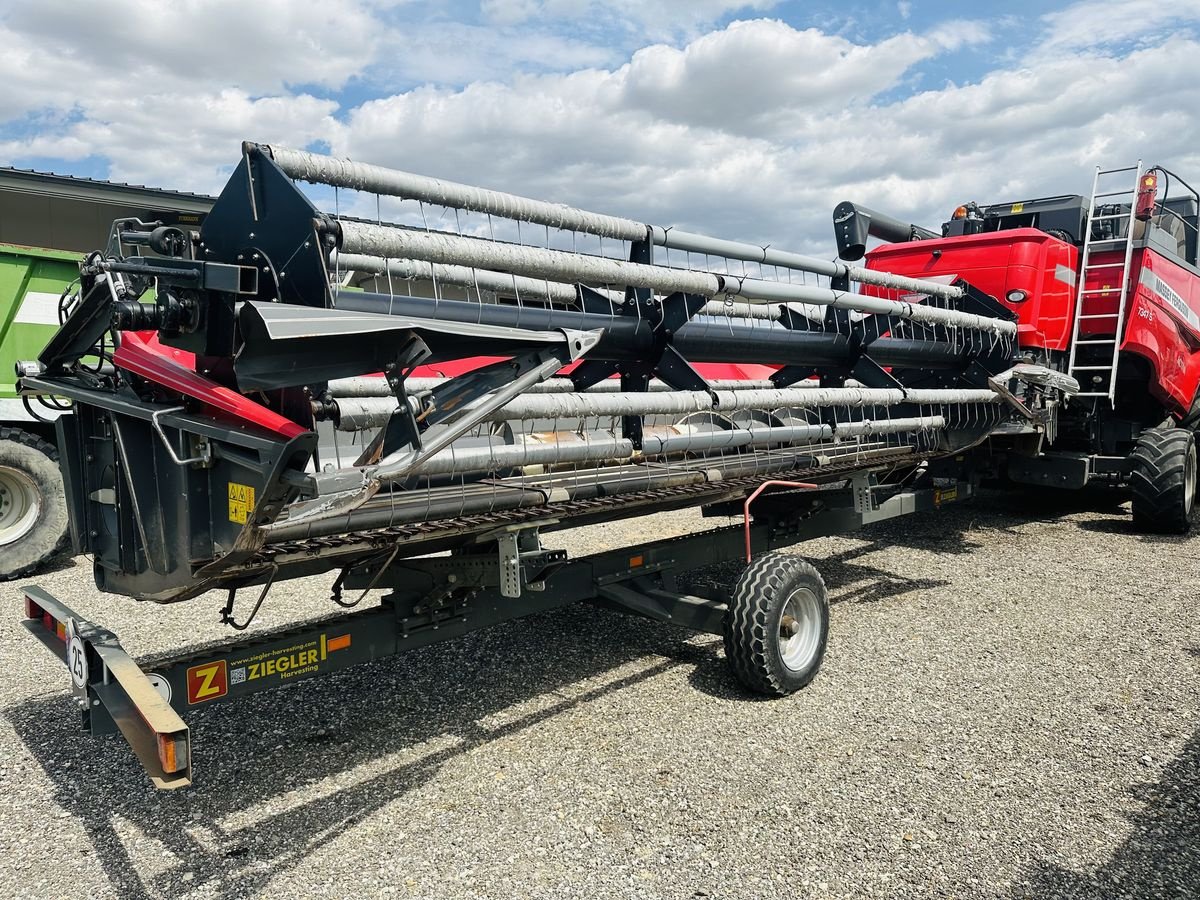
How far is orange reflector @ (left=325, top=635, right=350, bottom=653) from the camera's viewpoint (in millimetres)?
3330

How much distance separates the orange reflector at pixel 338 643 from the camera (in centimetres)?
333

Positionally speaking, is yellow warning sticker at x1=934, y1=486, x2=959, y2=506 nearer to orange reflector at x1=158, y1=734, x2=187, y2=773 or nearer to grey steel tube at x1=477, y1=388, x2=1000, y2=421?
grey steel tube at x1=477, y1=388, x2=1000, y2=421

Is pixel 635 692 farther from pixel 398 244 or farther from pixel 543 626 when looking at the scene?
pixel 398 244

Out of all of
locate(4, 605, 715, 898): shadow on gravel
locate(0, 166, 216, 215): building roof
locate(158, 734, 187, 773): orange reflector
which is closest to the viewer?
locate(158, 734, 187, 773): orange reflector

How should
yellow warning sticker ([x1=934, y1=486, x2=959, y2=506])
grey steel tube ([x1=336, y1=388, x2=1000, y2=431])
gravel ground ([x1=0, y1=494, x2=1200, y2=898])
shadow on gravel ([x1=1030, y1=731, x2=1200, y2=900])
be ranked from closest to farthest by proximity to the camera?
1. shadow on gravel ([x1=1030, y1=731, x2=1200, y2=900])
2. gravel ground ([x1=0, y1=494, x2=1200, y2=898])
3. grey steel tube ([x1=336, y1=388, x2=1000, y2=431])
4. yellow warning sticker ([x1=934, y1=486, x2=959, y2=506])

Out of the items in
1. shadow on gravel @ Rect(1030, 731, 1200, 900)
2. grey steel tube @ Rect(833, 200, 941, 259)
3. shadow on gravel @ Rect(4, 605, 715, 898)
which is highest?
grey steel tube @ Rect(833, 200, 941, 259)

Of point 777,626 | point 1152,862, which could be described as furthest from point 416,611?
point 1152,862

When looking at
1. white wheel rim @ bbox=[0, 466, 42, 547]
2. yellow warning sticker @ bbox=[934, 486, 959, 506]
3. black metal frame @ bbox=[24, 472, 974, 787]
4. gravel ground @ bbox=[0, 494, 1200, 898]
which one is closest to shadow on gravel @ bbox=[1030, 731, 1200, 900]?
gravel ground @ bbox=[0, 494, 1200, 898]

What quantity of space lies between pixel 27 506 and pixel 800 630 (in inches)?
229

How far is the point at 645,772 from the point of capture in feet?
11.6

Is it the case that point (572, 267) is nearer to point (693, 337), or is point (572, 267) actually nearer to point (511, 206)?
point (511, 206)

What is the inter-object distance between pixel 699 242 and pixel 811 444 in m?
2.12

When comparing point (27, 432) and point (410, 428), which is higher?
point (410, 428)

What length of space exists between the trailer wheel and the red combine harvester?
290cm
